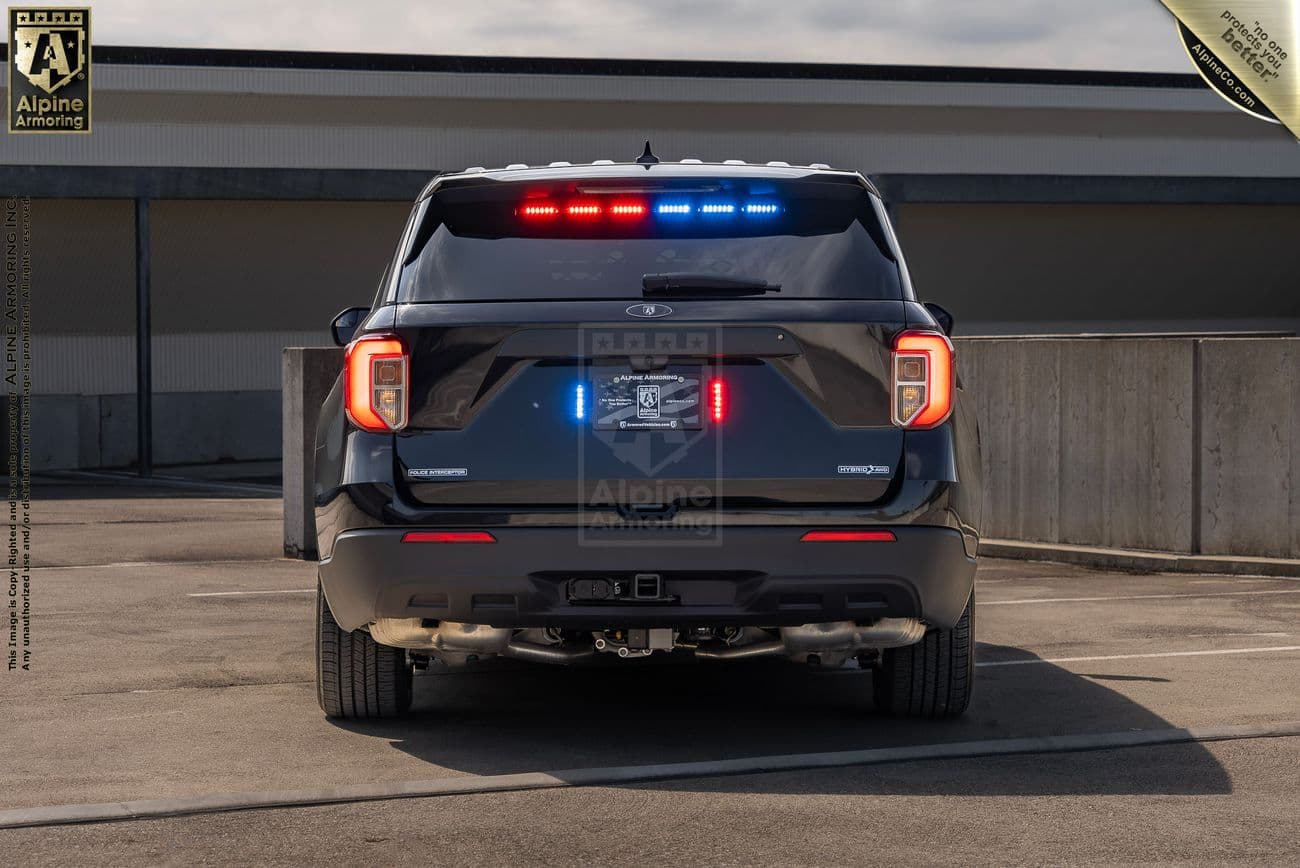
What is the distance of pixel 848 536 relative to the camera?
6445mm

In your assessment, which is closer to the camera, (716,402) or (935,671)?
(716,402)

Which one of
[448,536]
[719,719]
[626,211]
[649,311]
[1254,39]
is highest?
[1254,39]

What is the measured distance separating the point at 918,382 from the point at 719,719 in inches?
70.6

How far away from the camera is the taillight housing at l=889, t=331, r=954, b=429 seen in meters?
6.55

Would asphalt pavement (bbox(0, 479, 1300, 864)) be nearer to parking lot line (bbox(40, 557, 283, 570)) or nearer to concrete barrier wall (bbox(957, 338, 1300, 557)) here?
concrete barrier wall (bbox(957, 338, 1300, 557))

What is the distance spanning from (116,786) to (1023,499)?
354 inches

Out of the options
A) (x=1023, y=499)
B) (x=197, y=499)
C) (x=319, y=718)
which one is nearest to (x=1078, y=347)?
(x=1023, y=499)

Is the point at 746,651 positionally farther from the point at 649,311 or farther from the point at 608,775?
the point at 649,311

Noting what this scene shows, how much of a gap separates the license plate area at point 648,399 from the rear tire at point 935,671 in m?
1.53

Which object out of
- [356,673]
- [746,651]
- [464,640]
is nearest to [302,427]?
[356,673]

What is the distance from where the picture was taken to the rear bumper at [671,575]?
6418mm

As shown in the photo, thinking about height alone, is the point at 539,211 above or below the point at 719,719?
above

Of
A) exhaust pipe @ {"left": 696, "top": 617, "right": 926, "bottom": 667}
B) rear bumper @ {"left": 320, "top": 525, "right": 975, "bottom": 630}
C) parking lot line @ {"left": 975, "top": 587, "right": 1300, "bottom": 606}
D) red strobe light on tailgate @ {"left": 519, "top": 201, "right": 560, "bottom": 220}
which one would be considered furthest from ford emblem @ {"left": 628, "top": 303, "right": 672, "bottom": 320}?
parking lot line @ {"left": 975, "top": 587, "right": 1300, "bottom": 606}

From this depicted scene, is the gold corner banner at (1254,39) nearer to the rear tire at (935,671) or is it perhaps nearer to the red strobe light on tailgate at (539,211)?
the rear tire at (935,671)
